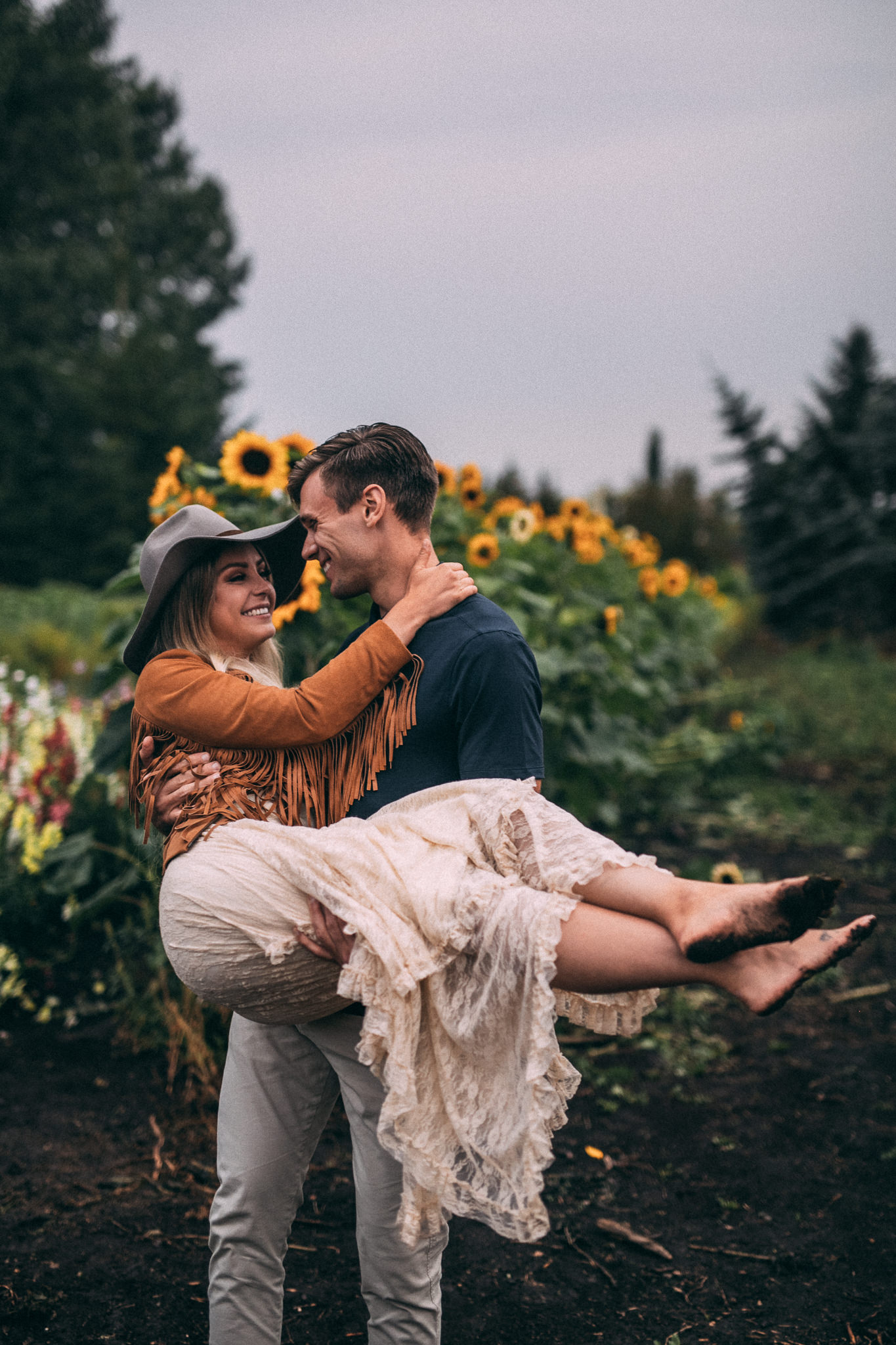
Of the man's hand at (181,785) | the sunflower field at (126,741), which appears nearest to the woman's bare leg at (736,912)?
the man's hand at (181,785)

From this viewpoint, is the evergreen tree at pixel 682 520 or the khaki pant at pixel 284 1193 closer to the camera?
the khaki pant at pixel 284 1193

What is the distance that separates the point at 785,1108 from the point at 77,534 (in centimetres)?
2019

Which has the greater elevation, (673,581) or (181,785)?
(673,581)

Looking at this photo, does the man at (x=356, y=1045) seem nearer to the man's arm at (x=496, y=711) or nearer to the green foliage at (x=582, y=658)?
the man's arm at (x=496, y=711)

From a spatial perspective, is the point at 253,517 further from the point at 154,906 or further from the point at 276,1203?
the point at 276,1203

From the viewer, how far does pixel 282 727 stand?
196cm

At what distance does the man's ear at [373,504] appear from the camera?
6.81ft

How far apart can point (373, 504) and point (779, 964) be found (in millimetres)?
1188

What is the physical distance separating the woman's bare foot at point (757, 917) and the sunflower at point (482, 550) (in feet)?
11.1

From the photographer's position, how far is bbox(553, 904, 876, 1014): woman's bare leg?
1.54m

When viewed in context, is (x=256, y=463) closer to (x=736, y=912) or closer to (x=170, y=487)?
(x=170, y=487)

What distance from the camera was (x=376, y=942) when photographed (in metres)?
1.65

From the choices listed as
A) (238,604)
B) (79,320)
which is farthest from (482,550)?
(79,320)

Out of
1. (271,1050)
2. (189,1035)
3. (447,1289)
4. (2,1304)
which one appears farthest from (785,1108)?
(2,1304)
